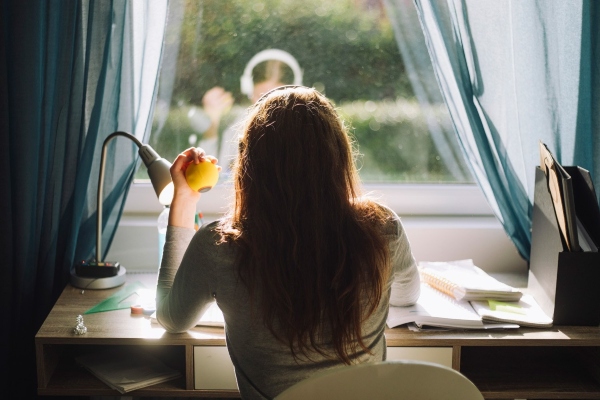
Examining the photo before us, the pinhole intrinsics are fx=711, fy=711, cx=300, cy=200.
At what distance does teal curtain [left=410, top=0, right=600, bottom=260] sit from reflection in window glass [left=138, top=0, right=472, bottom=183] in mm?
262

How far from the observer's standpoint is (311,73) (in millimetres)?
2191

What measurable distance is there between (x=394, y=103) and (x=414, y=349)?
870 mm

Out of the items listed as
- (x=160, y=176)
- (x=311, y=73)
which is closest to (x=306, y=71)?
(x=311, y=73)

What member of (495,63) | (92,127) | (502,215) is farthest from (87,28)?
(502,215)

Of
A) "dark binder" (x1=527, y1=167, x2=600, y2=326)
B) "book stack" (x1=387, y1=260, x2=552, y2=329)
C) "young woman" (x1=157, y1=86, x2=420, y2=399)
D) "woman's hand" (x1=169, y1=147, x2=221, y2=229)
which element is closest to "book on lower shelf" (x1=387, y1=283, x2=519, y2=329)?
"book stack" (x1=387, y1=260, x2=552, y2=329)

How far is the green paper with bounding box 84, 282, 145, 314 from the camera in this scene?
1711mm

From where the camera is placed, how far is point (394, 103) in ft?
7.23

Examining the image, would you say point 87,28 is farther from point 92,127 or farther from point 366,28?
point 366,28

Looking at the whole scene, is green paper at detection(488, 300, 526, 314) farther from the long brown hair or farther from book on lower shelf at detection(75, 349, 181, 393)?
book on lower shelf at detection(75, 349, 181, 393)

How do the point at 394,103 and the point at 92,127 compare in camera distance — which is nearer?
the point at 92,127

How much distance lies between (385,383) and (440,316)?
60 cm

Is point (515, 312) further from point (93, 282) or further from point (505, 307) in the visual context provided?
point (93, 282)

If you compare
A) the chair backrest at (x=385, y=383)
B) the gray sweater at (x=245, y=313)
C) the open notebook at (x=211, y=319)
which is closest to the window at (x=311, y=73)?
the open notebook at (x=211, y=319)

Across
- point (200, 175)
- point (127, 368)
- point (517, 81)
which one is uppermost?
point (517, 81)
